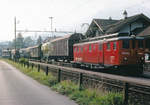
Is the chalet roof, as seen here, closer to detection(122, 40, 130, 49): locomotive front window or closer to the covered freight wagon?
the covered freight wagon

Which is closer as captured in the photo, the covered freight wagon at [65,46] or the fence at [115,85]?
the fence at [115,85]

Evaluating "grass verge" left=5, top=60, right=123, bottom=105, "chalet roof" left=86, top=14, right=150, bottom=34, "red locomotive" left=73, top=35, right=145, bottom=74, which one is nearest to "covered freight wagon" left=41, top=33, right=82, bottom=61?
Result: "chalet roof" left=86, top=14, right=150, bottom=34

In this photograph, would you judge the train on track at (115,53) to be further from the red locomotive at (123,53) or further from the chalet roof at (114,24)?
the chalet roof at (114,24)

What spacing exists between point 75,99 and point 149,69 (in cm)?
1552

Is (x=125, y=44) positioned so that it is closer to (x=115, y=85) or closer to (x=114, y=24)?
(x=115, y=85)

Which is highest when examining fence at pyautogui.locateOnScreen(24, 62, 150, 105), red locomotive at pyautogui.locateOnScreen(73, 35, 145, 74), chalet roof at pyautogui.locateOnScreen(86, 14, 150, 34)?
chalet roof at pyautogui.locateOnScreen(86, 14, 150, 34)

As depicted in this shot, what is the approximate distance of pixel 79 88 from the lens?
38.6 ft

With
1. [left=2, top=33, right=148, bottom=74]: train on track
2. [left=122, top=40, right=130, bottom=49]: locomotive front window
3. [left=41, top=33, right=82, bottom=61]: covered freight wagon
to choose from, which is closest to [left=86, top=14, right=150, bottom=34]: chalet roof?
[left=41, top=33, right=82, bottom=61]: covered freight wagon

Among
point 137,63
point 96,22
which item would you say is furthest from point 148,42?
point 96,22

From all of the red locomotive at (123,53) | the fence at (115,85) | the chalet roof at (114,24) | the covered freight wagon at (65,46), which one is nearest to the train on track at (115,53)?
the red locomotive at (123,53)

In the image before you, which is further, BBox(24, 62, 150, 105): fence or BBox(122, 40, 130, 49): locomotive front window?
BBox(122, 40, 130, 49): locomotive front window

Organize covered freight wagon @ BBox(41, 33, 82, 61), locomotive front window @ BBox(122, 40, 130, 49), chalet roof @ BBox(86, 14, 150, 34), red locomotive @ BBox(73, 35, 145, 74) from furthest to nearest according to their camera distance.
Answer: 1. covered freight wagon @ BBox(41, 33, 82, 61)
2. chalet roof @ BBox(86, 14, 150, 34)
3. locomotive front window @ BBox(122, 40, 130, 49)
4. red locomotive @ BBox(73, 35, 145, 74)

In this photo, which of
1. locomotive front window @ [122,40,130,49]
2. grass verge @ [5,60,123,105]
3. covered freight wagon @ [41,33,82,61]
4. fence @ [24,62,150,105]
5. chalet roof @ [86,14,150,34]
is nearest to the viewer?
fence @ [24,62,150,105]

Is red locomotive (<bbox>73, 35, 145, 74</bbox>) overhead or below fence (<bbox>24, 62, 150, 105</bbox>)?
overhead
